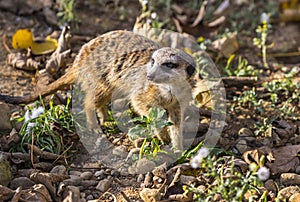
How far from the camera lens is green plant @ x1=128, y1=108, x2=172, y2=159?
2.99m

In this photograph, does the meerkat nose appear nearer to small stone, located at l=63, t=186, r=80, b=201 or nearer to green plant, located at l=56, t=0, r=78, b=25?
small stone, located at l=63, t=186, r=80, b=201

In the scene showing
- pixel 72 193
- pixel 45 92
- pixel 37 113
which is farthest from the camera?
pixel 45 92

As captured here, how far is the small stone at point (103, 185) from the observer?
9.48 feet

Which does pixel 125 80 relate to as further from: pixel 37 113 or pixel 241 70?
pixel 241 70

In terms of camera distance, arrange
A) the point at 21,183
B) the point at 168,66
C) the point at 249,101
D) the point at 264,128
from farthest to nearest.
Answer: the point at 249,101
the point at 264,128
the point at 168,66
the point at 21,183

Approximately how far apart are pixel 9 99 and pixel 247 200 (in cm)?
166

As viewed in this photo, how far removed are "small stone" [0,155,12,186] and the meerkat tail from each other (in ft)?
1.95

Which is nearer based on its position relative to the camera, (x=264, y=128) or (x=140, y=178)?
(x=140, y=178)

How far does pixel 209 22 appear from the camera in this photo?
15.3ft

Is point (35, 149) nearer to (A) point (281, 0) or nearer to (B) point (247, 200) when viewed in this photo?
(B) point (247, 200)

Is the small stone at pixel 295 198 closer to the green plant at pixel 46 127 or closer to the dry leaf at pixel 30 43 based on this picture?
the green plant at pixel 46 127

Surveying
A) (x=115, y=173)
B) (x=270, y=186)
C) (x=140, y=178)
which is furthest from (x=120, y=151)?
(x=270, y=186)

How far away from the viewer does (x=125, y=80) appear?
11.5 ft

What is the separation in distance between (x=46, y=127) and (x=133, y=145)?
0.56 metres
